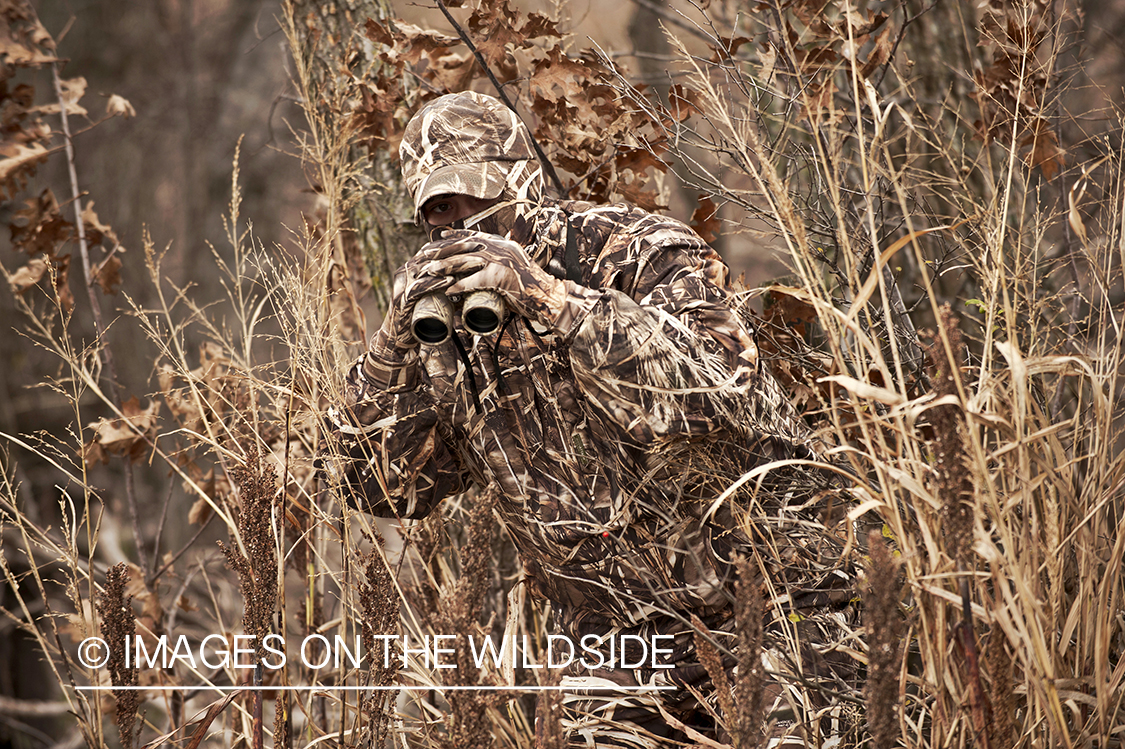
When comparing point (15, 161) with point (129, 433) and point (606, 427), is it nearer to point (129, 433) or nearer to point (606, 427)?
point (129, 433)

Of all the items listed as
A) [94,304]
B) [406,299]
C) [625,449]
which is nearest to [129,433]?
[94,304]

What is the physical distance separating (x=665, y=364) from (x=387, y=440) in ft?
2.38

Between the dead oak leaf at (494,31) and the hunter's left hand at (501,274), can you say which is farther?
the dead oak leaf at (494,31)

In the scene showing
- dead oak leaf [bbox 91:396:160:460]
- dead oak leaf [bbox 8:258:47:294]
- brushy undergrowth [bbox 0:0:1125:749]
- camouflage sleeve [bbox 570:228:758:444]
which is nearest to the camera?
brushy undergrowth [bbox 0:0:1125:749]

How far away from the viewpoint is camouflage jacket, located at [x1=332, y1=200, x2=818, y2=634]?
1.59m

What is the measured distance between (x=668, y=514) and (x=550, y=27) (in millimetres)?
1422

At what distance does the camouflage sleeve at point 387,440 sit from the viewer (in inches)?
74.1

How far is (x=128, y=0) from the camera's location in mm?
8523

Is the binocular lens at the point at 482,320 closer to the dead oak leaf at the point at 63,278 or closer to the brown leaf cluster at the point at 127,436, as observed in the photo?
the brown leaf cluster at the point at 127,436

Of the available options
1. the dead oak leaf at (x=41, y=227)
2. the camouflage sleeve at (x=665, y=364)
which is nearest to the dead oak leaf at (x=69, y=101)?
the dead oak leaf at (x=41, y=227)

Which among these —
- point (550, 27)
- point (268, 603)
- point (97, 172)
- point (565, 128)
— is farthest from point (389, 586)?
point (97, 172)

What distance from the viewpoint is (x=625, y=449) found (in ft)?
5.94

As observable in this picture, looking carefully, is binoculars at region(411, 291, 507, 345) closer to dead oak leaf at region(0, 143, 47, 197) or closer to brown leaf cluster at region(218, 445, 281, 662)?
brown leaf cluster at region(218, 445, 281, 662)

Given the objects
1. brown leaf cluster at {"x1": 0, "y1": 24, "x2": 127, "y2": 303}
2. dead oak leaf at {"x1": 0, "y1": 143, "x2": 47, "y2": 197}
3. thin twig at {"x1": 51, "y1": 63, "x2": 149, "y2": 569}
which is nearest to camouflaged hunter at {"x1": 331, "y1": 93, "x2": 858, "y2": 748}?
thin twig at {"x1": 51, "y1": 63, "x2": 149, "y2": 569}
